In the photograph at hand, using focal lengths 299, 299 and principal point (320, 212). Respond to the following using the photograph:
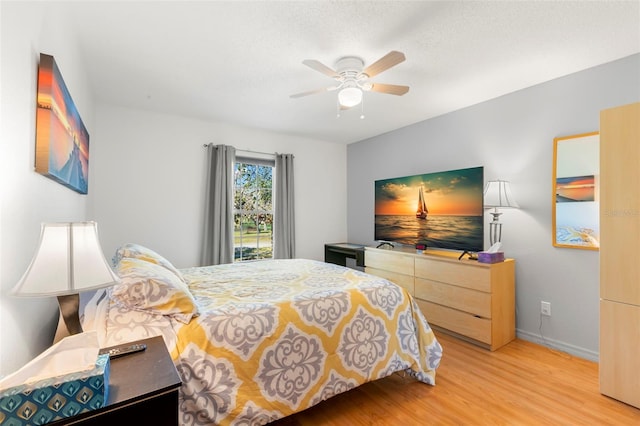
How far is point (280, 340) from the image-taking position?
67.1 inches

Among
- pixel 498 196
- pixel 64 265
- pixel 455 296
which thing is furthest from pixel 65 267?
pixel 498 196

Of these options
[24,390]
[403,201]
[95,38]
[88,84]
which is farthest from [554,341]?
[88,84]

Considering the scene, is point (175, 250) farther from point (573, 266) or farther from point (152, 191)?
point (573, 266)

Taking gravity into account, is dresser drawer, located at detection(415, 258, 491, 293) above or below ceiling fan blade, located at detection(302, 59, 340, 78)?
below

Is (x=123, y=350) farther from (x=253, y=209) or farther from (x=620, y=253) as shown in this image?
(x=253, y=209)

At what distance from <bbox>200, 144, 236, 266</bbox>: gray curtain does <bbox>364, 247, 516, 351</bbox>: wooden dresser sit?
2368mm

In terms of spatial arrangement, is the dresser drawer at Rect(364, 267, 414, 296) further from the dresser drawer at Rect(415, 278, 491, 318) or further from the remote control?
the remote control

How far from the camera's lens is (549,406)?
77.9 inches

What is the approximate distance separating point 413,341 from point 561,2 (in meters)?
2.36

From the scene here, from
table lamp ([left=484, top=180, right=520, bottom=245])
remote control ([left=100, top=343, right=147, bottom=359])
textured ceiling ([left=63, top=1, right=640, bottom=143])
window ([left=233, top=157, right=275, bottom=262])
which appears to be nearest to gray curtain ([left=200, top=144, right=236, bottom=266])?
window ([left=233, top=157, right=275, bottom=262])

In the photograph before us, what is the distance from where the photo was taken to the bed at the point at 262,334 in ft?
4.89

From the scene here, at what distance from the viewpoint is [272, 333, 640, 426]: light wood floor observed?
Result: 6.08ft

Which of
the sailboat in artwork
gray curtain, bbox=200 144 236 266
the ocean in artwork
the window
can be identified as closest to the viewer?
the ocean in artwork

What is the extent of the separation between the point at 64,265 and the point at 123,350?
1.50 ft
